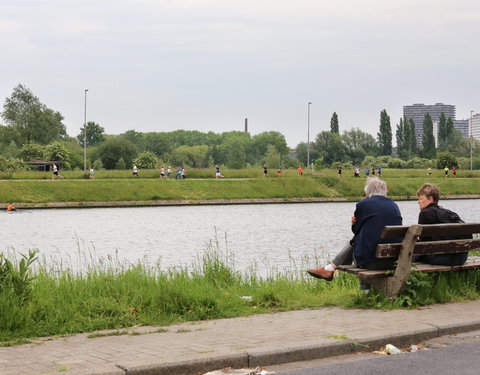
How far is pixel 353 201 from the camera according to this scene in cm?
6981

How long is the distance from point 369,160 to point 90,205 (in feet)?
320

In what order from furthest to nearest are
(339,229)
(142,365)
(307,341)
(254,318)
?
(339,229), (254,318), (307,341), (142,365)

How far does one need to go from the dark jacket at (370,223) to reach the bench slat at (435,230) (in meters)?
0.44

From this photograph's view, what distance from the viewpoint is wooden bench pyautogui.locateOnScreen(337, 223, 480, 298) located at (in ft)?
30.4

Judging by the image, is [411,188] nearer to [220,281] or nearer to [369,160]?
[220,281]

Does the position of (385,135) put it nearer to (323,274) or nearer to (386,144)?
(386,144)

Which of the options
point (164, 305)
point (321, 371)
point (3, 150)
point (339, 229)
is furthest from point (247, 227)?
point (3, 150)

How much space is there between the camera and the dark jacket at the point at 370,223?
9688 millimetres

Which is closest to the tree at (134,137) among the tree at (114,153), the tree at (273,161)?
the tree at (273,161)

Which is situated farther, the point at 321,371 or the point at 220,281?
the point at 220,281

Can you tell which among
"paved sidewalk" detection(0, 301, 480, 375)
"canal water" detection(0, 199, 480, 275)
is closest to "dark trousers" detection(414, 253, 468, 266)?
"paved sidewalk" detection(0, 301, 480, 375)

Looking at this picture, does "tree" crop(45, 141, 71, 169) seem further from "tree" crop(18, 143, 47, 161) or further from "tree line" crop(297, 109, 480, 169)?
"tree line" crop(297, 109, 480, 169)

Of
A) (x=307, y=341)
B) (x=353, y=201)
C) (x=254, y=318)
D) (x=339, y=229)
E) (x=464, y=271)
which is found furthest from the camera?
(x=353, y=201)

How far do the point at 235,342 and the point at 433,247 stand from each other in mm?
3583
